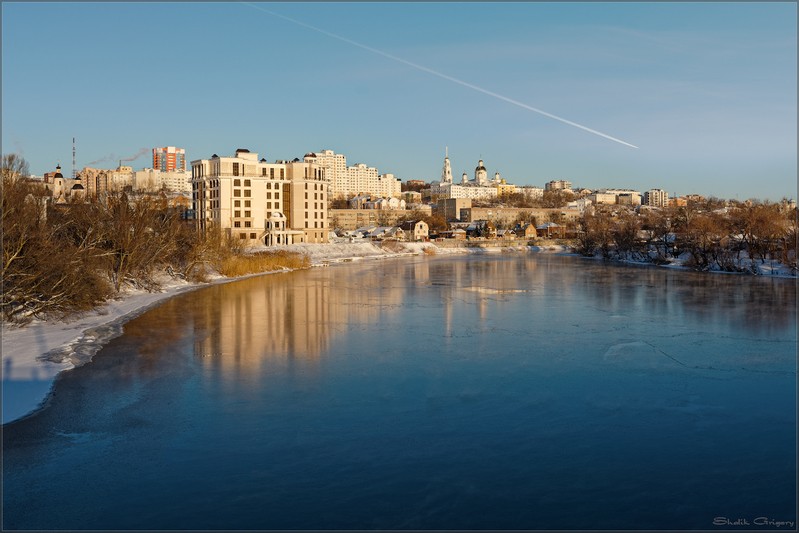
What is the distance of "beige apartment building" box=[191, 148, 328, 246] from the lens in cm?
Answer: 4041

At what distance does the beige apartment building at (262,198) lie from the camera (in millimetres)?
40406

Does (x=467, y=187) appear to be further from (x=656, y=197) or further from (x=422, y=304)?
(x=422, y=304)

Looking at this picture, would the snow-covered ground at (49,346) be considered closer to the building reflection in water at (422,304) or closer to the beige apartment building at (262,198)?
the building reflection in water at (422,304)

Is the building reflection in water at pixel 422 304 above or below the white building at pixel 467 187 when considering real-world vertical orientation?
below

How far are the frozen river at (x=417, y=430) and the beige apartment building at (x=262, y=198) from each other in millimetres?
28322

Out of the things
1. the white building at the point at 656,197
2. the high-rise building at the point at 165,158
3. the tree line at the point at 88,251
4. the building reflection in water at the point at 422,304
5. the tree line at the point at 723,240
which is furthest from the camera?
the white building at the point at 656,197

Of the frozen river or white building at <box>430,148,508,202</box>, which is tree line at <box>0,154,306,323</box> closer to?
Answer: the frozen river

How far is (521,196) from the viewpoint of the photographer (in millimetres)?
119062

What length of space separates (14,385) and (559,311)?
10.9m

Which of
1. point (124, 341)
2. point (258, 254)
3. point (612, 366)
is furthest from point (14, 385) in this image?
point (258, 254)

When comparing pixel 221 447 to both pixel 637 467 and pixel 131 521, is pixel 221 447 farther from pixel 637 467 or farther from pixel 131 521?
pixel 637 467
